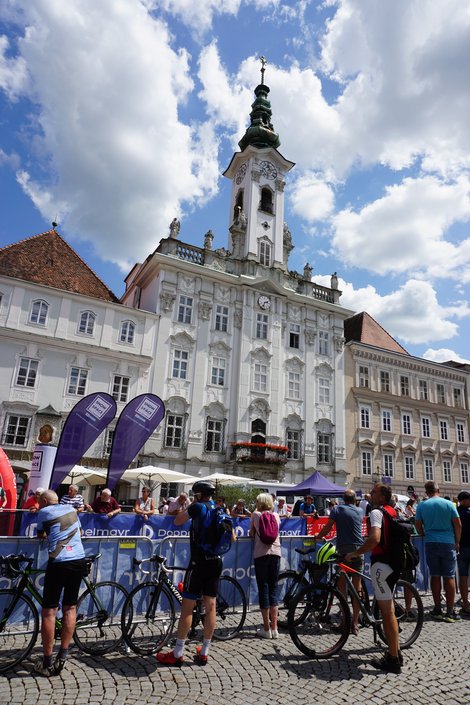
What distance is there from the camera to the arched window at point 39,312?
25266 millimetres

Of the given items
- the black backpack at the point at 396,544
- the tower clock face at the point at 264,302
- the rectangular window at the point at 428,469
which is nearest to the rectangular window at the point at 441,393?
the rectangular window at the point at 428,469

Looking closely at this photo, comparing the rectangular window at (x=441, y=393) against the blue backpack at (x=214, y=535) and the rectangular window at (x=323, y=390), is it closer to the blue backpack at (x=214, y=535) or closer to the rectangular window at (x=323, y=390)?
the rectangular window at (x=323, y=390)

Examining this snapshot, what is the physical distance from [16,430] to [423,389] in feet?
102

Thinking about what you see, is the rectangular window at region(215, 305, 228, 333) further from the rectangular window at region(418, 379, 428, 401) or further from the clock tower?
the rectangular window at region(418, 379, 428, 401)

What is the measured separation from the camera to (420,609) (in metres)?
6.40

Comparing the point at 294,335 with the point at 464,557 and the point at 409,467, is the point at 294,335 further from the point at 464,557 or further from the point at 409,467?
the point at 464,557

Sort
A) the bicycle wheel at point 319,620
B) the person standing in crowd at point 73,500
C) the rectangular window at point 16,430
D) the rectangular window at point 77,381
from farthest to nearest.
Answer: the rectangular window at point 77,381 < the rectangular window at point 16,430 < the person standing in crowd at point 73,500 < the bicycle wheel at point 319,620

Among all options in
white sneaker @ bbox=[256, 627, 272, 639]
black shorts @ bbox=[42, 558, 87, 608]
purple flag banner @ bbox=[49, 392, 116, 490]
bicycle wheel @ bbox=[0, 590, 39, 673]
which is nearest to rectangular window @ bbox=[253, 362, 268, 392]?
purple flag banner @ bbox=[49, 392, 116, 490]

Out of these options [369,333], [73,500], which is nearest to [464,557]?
[73,500]

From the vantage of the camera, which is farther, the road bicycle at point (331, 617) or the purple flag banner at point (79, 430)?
the purple flag banner at point (79, 430)

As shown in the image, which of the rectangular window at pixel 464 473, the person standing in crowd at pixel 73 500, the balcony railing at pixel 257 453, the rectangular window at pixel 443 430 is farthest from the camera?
the rectangular window at pixel 443 430

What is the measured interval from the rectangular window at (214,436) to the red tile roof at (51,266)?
9617 mm

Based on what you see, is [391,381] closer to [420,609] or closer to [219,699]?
[420,609]

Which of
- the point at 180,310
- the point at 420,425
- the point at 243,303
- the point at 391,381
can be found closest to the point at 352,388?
the point at 391,381
